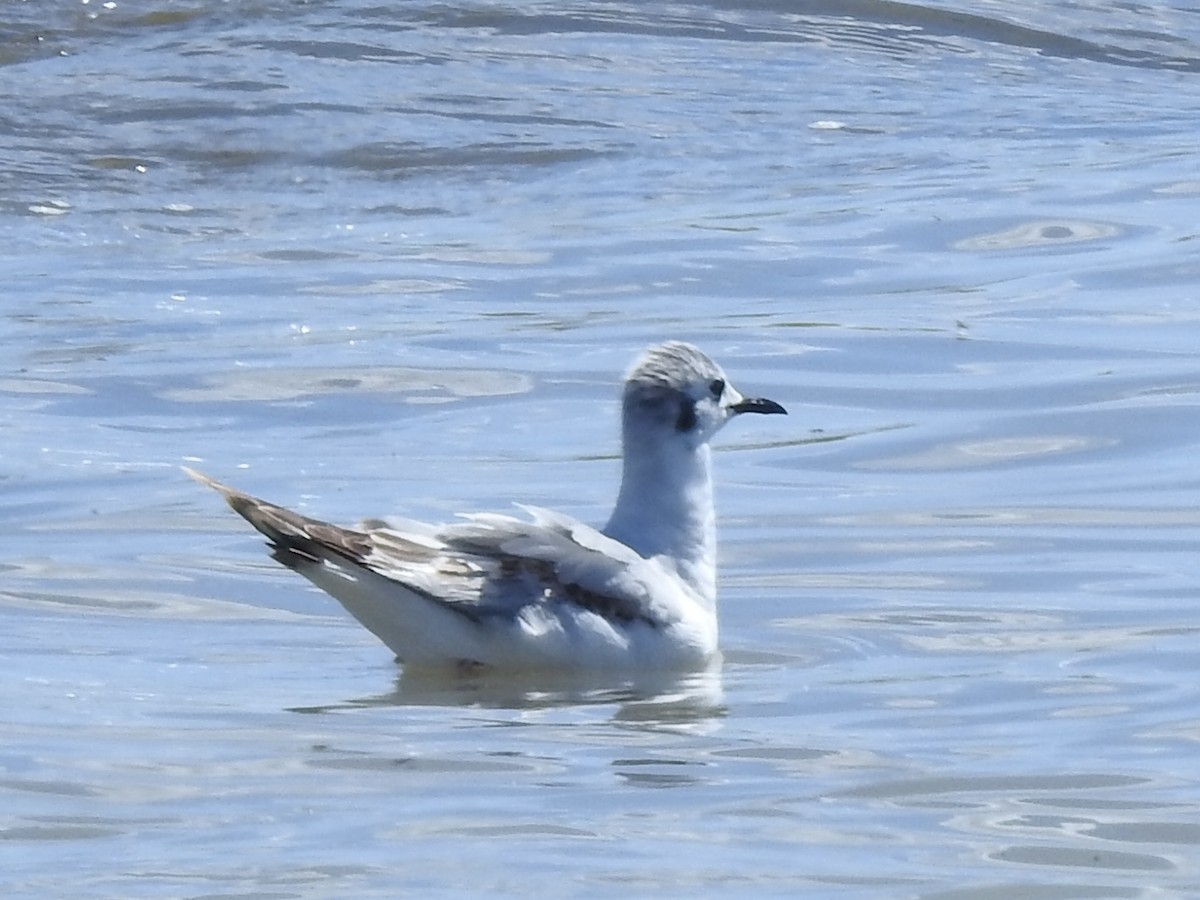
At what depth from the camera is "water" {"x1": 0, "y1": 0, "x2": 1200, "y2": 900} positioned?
19.2 ft

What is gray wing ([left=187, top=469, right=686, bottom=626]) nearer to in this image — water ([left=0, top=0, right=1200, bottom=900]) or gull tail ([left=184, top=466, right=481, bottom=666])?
gull tail ([left=184, top=466, right=481, bottom=666])

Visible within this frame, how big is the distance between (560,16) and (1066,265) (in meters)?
5.84

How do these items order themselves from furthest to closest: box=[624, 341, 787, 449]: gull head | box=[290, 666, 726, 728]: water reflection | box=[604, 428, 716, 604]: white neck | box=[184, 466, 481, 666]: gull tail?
box=[624, 341, 787, 449]: gull head
box=[604, 428, 716, 604]: white neck
box=[184, 466, 481, 666]: gull tail
box=[290, 666, 726, 728]: water reflection

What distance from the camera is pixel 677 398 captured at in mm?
8352

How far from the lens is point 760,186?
14070 mm

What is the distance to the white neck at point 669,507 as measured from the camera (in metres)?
8.09

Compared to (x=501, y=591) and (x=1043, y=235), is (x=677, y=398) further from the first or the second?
(x=1043, y=235)

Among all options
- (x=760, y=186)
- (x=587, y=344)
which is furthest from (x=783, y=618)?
(x=760, y=186)

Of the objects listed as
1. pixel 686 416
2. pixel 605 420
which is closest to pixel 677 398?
pixel 686 416

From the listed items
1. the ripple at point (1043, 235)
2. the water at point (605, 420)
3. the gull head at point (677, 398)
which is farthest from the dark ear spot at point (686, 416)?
the ripple at point (1043, 235)

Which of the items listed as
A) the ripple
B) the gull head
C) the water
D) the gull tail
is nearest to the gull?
the gull tail

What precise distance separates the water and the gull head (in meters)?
0.51

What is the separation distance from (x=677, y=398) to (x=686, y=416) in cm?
6

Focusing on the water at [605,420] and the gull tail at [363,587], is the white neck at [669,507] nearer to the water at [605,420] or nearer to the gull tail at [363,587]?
the water at [605,420]
